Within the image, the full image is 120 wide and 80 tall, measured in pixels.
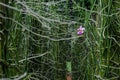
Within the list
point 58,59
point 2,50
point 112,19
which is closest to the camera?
point 2,50

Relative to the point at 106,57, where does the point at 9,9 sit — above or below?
above

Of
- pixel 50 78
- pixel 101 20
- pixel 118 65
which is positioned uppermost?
pixel 101 20

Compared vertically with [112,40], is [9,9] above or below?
above

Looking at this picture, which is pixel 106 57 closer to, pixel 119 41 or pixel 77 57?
pixel 119 41

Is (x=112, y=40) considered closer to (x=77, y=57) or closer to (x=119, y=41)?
(x=119, y=41)

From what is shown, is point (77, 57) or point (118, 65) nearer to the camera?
point (118, 65)

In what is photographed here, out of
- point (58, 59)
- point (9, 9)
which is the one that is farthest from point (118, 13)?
point (58, 59)

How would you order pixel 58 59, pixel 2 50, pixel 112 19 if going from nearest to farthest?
pixel 2 50, pixel 112 19, pixel 58 59

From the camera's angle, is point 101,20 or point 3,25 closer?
point 3,25

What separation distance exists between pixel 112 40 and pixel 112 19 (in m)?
0.08

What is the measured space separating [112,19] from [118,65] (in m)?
0.17

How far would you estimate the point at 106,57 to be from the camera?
1.13 meters

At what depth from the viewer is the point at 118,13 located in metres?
1.12

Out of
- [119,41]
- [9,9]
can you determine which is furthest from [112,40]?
[9,9]
